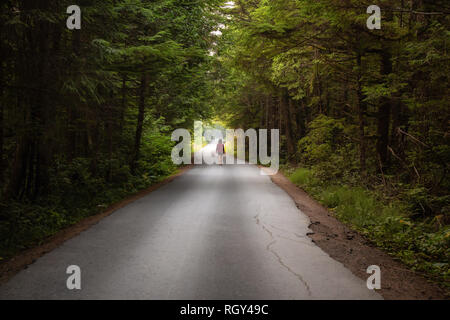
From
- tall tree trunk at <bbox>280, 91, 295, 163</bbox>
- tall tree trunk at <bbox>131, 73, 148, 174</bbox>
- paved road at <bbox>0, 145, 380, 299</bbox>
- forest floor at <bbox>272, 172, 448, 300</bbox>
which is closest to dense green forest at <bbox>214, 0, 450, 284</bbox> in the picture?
forest floor at <bbox>272, 172, 448, 300</bbox>

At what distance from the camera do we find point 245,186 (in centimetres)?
1273

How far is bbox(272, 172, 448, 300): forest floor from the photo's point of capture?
156 inches

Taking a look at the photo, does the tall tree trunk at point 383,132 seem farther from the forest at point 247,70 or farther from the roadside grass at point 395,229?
the roadside grass at point 395,229

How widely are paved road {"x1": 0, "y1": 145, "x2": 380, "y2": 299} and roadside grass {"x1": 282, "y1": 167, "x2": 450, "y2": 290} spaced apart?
1.38 m

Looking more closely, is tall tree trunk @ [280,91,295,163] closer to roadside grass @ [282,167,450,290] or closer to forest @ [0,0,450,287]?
forest @ [0,0,450,287]

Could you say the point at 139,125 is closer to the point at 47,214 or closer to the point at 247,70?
the point at 247,70

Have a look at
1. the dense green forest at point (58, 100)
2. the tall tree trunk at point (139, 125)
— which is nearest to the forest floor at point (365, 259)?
the dense green forest at point (58, 100)

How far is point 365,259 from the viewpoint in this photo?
504 cm

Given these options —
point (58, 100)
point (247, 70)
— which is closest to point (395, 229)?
point (247, 70)

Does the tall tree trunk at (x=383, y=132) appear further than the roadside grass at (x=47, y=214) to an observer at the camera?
Yes

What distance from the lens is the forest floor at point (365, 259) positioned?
156 inches

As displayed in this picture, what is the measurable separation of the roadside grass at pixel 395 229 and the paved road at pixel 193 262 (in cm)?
138

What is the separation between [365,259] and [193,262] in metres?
3.01
